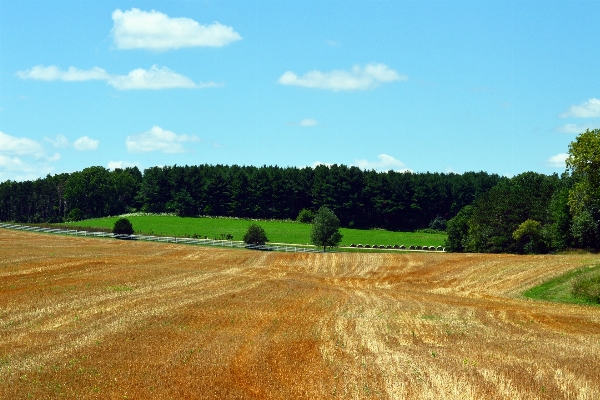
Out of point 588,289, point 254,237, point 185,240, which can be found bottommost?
point 588,289

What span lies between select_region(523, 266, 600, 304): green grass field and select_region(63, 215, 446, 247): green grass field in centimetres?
6646

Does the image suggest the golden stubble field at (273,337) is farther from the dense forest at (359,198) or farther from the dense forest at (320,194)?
the dense forest at (320,194)

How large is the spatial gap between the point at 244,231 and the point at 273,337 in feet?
344

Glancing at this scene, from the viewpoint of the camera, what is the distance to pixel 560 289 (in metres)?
46.5

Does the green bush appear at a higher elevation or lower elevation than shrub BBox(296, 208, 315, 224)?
lower

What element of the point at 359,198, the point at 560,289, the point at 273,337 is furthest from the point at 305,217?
the point at 273,337

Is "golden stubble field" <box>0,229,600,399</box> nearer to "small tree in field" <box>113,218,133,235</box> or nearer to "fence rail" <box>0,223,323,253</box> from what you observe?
"fence rail" <box>0,223,323,253</box>

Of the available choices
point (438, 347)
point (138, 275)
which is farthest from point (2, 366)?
point (138, 275)

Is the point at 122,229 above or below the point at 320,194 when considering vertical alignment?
below

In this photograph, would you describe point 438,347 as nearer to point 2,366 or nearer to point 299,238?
point 2,366

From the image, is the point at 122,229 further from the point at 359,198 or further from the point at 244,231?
the point at 359,198

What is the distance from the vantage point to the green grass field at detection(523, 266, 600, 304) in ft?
144

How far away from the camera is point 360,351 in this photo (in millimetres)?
22984

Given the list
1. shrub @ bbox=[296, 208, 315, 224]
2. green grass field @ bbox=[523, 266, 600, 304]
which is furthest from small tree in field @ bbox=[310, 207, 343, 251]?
green grass field @ bbox=[523, 266, 600, 304]
